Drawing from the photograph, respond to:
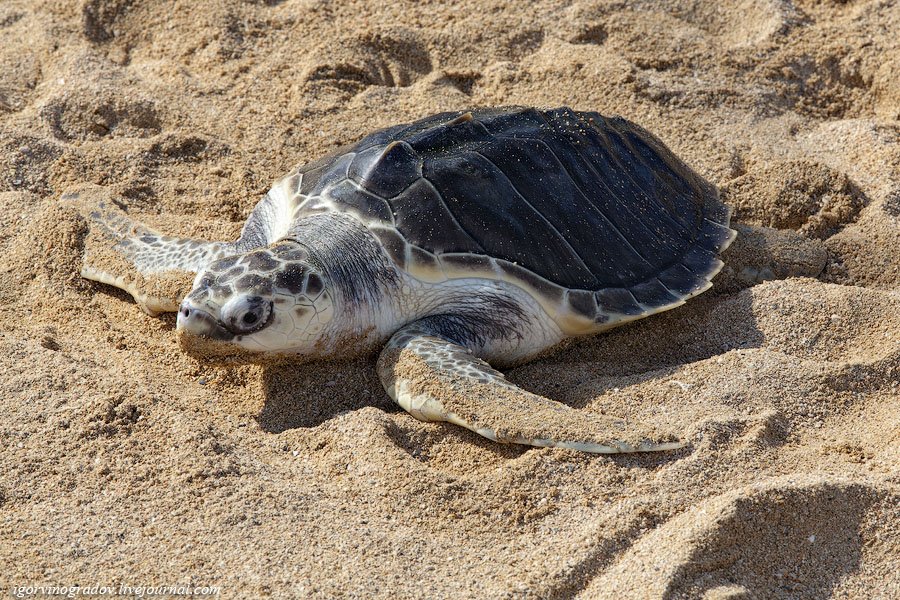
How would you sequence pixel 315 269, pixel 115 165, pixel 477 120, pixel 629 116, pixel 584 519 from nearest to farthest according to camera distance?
pixel 584 519 < pixel 315 269 < pixel 477 120 < pixel 115 165 < pixel 629 116

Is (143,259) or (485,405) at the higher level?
(485,405)

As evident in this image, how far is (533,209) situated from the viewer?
335cm

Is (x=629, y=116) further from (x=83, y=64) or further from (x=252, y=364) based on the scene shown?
(x=83, y=64)

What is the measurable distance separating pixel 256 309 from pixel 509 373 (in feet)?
3.22

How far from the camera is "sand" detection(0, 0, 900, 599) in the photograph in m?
2.29

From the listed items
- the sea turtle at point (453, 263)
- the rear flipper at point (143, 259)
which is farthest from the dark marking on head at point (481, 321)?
the rear flipper at point (143, 259)

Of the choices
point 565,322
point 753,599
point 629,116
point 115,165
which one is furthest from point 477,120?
point 753,599

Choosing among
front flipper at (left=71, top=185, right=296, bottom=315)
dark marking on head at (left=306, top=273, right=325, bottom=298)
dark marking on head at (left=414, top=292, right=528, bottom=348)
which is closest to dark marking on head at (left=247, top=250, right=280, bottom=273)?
dark marking on head at (left=306, top=273, right=325, bottom=298)

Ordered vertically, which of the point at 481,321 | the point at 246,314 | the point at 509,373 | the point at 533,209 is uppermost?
the point at 533,209

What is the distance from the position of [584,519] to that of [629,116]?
8.96ft

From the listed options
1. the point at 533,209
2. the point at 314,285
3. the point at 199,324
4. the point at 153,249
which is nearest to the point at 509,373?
the point at 533,209

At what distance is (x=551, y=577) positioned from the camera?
2.22 meters

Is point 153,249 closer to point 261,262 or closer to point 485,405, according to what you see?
point 261,262

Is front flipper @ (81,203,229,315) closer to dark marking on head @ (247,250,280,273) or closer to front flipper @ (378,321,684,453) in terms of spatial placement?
dark marking on head @ (247,250,280,273)
